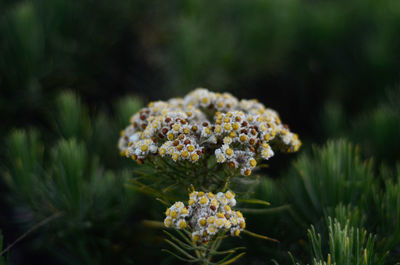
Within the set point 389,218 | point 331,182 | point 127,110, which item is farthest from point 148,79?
point 389,218

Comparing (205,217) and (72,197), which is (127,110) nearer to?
(72,197)

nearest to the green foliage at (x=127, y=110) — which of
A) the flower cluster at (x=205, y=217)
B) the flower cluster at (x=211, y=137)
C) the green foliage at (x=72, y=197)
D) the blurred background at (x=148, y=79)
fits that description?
the blurred background at (x=148, y=79)

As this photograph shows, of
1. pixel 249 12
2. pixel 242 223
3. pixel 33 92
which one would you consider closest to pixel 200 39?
pixel 249 12

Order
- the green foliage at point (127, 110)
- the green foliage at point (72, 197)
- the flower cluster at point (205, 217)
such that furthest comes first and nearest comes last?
1. the green foliage at point (127, 110)
2. the green foliage at point (72, 197)
3. the flower cluster at point (205, 217)

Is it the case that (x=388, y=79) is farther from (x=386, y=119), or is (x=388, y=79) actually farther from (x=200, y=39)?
(x=200, y=39)

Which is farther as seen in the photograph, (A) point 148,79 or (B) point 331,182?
(A) point 148,79

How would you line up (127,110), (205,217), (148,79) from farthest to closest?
(148,79) → (127,110) → (205,217)

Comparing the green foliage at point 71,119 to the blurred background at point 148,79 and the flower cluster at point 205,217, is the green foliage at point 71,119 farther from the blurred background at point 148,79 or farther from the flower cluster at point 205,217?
the flower cluster at point 205,217
